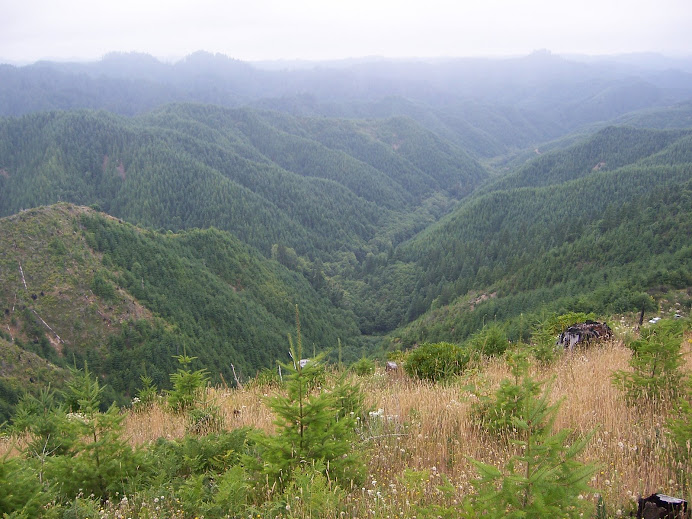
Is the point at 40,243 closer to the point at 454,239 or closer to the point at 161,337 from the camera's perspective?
A: the point at 161,337

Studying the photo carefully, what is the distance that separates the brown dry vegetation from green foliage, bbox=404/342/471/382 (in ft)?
4.90

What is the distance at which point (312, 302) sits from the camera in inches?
4402

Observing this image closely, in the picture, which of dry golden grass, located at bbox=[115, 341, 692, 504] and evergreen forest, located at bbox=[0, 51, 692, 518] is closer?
dry golden grass, located at bbox=[115, 341, 692, 504]


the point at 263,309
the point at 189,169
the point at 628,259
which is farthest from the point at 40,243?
the point at 189,169

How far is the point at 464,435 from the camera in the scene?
5766mm

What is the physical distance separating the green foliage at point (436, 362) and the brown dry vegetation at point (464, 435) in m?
1.49

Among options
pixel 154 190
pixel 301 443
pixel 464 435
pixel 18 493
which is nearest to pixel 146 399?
pixel 18 493

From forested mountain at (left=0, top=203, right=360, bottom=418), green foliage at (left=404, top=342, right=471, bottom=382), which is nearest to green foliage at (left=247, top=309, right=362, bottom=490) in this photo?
green foliage at (left=404, top=342, right=471, bottom=382)

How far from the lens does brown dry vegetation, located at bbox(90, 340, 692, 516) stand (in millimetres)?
4344

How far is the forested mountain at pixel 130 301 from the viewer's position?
58031mm

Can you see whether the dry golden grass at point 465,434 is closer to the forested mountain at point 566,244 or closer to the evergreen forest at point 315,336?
the evergreen forest at point 315,336

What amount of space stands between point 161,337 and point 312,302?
162 feet

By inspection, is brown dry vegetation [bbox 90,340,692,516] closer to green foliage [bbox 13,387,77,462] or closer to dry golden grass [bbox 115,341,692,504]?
dry golden grass [bbox 115,341,692,504]

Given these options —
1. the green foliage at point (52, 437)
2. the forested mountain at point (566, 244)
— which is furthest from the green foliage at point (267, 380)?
the forested mountain at point (566, 244)
